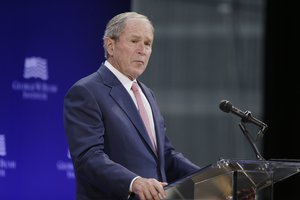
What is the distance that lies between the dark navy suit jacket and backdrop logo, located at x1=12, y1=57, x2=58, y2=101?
53.5 inches

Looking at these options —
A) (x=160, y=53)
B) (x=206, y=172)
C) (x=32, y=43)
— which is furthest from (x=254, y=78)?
(x=206, y=172)

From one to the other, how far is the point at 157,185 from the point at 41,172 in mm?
2124

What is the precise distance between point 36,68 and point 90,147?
1761mm

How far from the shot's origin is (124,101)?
326 cm

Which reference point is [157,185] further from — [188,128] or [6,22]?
[188,128]

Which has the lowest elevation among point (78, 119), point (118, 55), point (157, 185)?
point (157, 185)

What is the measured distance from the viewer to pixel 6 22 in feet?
15.0

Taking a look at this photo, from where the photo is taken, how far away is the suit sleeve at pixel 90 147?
2932 mm

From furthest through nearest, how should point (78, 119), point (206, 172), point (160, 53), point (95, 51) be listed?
1. point (160, 53)
2. point (95, 51)
3. point (78, 119)
4. point (206, 172)

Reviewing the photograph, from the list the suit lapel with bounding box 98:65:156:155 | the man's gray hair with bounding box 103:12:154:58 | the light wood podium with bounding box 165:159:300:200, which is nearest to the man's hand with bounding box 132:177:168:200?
the light wood podium with bounding box 165:159:300:200

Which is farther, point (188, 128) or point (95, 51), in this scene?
point (188, 128)

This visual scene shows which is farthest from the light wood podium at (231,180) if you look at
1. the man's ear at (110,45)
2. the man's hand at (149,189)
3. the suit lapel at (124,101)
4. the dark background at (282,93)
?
the dark background at (282,93)

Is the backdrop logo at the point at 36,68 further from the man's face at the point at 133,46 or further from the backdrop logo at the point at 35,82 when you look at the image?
the man's face at the point at 133,46

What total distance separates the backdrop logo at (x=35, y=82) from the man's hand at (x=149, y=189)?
194 cm
